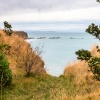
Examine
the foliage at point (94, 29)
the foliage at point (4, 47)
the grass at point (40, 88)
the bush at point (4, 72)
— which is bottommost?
the grass at point (40, 88)

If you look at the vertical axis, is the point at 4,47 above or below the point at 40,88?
above

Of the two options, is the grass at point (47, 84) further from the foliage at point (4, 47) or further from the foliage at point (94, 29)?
→ the foliage at point (94, 29)

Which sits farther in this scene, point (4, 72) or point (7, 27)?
point (7, 27)

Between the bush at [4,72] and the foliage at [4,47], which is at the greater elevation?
the foliage at [4,47]

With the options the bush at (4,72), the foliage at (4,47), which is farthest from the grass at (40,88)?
the foliage at (4,47)

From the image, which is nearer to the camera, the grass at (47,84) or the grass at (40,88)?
the grass at (40,88)

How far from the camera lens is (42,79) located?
2597cm

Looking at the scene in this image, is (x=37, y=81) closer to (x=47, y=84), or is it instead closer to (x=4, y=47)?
(x=47, y=84)

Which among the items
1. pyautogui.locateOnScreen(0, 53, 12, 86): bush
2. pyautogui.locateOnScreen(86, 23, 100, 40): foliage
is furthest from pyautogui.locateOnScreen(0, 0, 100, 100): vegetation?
pyautogui.locateOnScreen(86, 23, 100, 40): foliage

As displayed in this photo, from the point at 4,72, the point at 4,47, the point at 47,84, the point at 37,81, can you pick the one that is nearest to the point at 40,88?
the point at 47,84

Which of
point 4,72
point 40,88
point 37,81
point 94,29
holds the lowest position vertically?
point 40,88

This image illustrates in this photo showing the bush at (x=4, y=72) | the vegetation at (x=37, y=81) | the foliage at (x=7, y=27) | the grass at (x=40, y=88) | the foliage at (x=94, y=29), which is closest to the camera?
the foliage at (x=94, y=29)

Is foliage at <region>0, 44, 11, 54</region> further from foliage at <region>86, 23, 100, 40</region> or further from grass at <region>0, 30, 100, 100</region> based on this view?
foliage at <region>86, 23, 100, 40</region>

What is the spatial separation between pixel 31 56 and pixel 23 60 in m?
0.91
